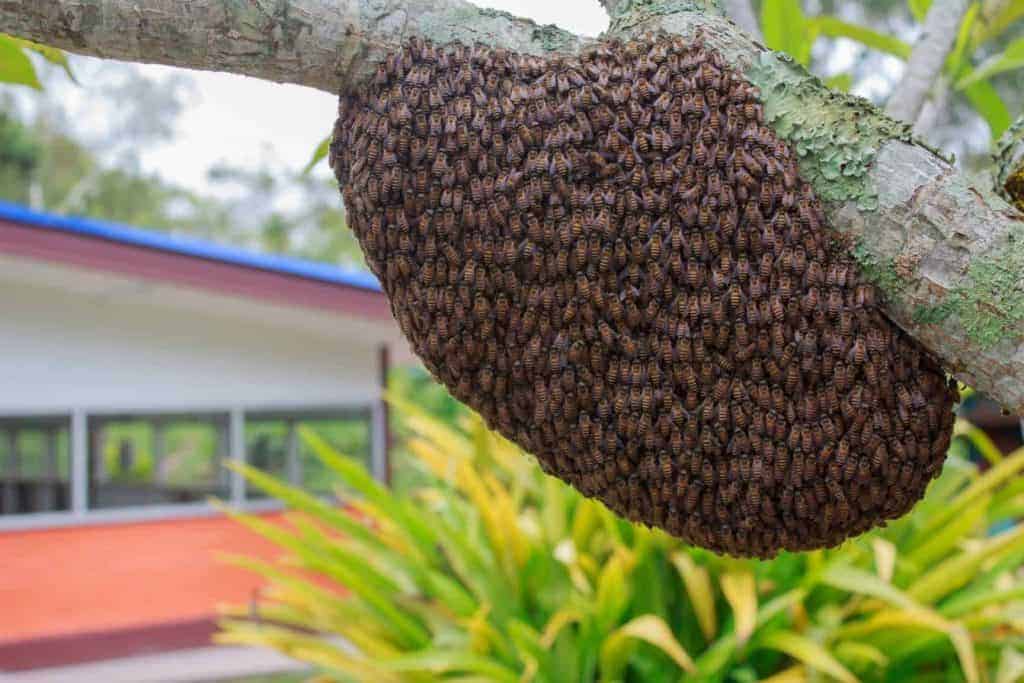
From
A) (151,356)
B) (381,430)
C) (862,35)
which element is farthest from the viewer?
(381,430)

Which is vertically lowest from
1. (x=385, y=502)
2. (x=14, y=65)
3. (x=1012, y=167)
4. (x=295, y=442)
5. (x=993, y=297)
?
(x=295, y=442)

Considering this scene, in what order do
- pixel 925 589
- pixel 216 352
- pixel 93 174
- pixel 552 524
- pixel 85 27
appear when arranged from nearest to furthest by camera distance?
pixel 85 27, pixel 925 589, pixel 552 524, pixel 216 352, pixel 93 174

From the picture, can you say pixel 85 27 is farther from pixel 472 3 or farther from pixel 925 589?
pixel 925 589

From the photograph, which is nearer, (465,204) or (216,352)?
(465,204)

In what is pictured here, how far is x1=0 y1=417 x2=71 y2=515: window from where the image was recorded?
23.7ft

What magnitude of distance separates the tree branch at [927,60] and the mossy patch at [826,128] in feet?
3.24

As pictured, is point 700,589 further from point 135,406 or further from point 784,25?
point 135,406

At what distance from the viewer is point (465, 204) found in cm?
95

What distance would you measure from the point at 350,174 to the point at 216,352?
7253 millimetres

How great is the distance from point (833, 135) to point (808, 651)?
242cm

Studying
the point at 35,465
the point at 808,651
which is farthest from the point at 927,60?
the point at 35,465

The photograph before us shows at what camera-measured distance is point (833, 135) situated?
901 millimetres

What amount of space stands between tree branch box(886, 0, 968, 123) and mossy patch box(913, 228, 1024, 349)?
1.08m

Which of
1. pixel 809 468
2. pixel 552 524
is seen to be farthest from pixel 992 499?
pixel 809 468
